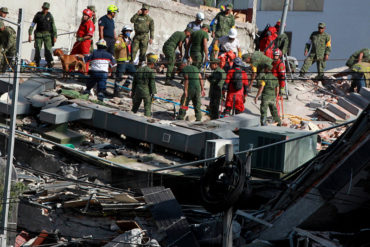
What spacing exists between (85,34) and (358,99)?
911 cm

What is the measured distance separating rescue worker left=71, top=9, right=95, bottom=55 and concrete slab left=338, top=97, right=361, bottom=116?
8.31 m

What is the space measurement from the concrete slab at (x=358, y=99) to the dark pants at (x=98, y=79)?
8434 millimetres

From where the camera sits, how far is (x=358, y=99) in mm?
24250

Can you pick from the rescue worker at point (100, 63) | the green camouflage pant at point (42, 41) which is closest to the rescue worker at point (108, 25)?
the rescue worker at point (100, 63)

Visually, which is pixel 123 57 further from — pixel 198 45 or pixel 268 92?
pixel 268 92

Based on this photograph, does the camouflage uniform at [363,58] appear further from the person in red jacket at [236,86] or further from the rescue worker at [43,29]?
the rescue worker at [43,29]

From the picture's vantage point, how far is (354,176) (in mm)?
14500

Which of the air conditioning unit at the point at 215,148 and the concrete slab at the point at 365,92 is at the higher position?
the concrete slab at the point at 365,92

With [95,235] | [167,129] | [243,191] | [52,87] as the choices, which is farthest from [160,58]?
[243,191]

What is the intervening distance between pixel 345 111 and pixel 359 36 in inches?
449

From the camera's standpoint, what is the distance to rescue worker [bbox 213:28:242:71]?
21.4 m

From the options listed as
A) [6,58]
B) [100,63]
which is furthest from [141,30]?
[6,58]

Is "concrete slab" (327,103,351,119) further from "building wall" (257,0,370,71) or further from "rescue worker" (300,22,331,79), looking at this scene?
"building wall" (257,0,370,71)

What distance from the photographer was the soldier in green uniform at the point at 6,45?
20781mm
